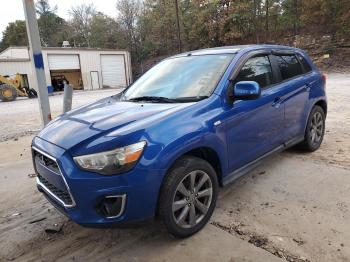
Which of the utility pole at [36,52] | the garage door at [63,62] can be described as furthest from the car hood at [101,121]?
the garage door at [63,62]

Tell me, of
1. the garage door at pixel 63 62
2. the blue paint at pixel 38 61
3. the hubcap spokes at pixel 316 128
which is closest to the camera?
the hubcap spokes at pixel 316 128

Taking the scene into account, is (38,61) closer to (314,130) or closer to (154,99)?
(154,99)

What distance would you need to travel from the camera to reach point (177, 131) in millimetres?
2918

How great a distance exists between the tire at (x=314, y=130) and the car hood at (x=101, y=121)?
263 cm

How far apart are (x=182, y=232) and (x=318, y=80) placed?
11.4 ft

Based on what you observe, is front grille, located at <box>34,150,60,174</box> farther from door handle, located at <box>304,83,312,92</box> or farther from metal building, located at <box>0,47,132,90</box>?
metal building, located at <box>0,47,132,90</box>

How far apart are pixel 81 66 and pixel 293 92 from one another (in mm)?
36083

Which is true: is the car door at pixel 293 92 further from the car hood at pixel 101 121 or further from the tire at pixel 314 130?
the car hood at pixel 101 121

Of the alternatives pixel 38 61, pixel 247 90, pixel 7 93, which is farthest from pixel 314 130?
pixel 7 93

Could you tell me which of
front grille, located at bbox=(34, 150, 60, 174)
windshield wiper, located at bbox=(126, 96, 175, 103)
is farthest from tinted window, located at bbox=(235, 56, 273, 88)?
front grille, located at bbox=(34, 150, 60, 174)

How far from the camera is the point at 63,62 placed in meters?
37.0

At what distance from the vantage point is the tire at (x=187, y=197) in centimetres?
287

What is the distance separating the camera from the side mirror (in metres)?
3.38

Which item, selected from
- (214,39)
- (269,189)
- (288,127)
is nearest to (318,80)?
(288,127)
